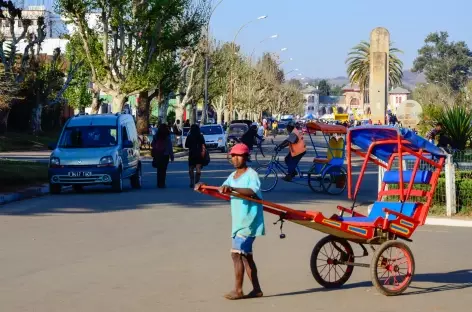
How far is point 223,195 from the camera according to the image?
30.7ft

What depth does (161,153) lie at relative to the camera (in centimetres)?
2706

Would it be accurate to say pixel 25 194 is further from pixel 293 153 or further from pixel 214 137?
pixel 214 137

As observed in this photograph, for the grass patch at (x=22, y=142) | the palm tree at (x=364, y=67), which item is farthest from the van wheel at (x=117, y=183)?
the palm tree at (x=364, y=67)

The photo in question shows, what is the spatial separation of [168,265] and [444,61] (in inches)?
6175

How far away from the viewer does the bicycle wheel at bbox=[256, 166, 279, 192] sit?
25641 millimetres

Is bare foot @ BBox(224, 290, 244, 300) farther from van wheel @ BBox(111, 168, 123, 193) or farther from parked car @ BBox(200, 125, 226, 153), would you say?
parked car @ BBox(200, 125, 226, 153)

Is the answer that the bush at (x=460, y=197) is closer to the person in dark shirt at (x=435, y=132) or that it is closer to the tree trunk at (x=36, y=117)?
the person in dark shirt at (x=435, y=132)

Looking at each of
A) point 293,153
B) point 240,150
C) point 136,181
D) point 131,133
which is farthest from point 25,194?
point 240,150

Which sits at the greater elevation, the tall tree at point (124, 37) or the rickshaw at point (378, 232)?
the tall tree at point (124, 37)

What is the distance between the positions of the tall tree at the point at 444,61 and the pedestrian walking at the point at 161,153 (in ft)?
428

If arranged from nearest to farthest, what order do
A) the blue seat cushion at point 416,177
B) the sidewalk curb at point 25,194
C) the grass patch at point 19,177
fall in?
1. the blue seat cushion at point 416,177
2. the sidewalk curb at point 25,194
3. the grass patch at point 19,177

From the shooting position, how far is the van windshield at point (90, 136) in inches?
1024

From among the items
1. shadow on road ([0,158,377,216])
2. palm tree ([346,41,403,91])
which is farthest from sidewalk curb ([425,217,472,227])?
palm tree ([346,41,403,91])

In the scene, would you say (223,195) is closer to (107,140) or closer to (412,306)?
(412,306)
